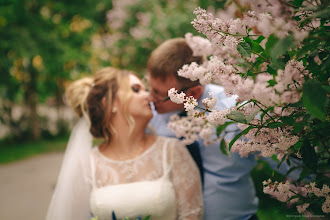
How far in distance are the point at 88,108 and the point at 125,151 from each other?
387mm

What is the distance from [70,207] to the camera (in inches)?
79.8

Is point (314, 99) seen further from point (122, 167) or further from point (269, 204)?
point (122, 167)

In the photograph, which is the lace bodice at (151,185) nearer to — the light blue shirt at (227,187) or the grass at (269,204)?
the light blue shirt at (227,187)

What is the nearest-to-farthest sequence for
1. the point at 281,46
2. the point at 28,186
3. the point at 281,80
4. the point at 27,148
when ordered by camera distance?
1. the point at 281,46
2. the point at 281,80
3. the point at 28,186
4. the point at 27,148

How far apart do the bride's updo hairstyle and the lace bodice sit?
200 mm

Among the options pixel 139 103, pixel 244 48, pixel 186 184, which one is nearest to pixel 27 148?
pixel 139 103

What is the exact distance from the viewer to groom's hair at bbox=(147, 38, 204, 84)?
6.58 feet

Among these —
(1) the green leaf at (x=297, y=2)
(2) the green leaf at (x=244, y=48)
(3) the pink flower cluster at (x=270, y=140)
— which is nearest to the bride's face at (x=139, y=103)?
(3) the pink flower cluster at (x=270, y=140)

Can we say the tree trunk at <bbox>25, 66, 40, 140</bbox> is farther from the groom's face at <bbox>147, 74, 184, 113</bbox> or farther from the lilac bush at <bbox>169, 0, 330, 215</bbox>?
the lilac bush at <bbox>169, 0, 330, 215</bbox>

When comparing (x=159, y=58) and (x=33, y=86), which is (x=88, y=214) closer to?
(x=159, y=58)

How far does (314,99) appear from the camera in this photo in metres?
0.65

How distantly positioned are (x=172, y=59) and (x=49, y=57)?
6458 mm

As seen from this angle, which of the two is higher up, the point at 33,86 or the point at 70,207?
the point at 70,207

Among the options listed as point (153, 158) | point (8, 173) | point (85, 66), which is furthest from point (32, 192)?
point (153, 158)
